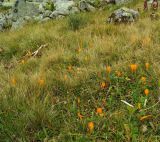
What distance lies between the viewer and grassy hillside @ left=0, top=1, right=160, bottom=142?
135 inches

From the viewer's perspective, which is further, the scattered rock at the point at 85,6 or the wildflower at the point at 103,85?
the scattered rock at the point at 85,6

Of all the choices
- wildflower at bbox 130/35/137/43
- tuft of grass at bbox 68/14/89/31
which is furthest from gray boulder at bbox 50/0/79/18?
wildflower at bbox 130/35/137/43

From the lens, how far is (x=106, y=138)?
3.31 meters

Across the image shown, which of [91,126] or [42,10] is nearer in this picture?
[91,126]

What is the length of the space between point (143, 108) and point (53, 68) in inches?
74.3

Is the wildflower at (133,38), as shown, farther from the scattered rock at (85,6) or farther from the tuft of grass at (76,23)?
the scattered rock at (85,6)

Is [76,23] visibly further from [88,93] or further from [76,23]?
[88,93]

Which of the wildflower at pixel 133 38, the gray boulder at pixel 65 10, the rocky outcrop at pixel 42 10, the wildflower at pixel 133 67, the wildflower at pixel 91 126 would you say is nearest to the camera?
the wildflower at pixel 91 126

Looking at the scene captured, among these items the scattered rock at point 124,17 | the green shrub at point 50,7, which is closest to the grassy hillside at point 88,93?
the scattered rock at point 124,17

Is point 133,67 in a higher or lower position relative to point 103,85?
higher

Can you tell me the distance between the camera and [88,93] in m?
4.14

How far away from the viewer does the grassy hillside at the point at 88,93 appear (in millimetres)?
3438

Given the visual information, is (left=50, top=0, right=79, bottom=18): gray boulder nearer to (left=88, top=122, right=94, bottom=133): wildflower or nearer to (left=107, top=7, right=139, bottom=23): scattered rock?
(left=107, top=7, right=139, bottom=23): scattered rock

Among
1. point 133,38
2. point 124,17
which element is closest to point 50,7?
point 124,17
